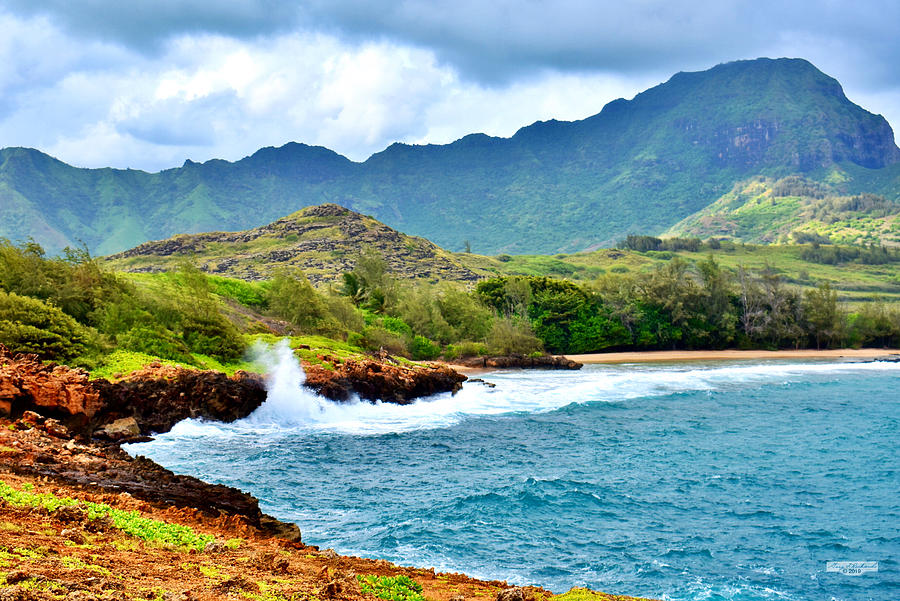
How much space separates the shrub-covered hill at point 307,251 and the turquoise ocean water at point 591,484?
8905 centimetres

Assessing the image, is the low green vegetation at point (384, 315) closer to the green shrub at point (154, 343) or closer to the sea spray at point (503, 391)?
the green shrub at point (154, 343)

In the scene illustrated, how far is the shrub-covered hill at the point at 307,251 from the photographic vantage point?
13362cm

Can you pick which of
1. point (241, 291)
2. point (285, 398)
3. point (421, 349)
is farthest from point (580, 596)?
point (421, 349)

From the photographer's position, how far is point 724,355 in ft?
255

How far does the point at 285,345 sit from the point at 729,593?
27.8 metres

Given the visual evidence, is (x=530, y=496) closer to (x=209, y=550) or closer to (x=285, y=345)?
(x=209, y=550)

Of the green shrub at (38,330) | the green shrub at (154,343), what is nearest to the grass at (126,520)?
the green shrub at (38,330)

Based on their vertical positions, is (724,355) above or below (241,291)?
below

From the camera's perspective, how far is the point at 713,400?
42594mm

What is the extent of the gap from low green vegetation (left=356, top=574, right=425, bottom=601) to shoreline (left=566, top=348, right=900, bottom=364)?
204ft

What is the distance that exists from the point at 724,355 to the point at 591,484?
6132cm

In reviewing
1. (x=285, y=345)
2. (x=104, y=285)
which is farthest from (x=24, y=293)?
(x=285, y=345)

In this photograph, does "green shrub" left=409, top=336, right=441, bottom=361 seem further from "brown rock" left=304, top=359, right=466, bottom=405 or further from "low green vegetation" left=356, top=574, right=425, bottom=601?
"low green vegetation" left=356, top=574, right=425, bottom=601

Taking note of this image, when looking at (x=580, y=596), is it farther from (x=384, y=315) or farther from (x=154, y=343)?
(x=384, y=315)
